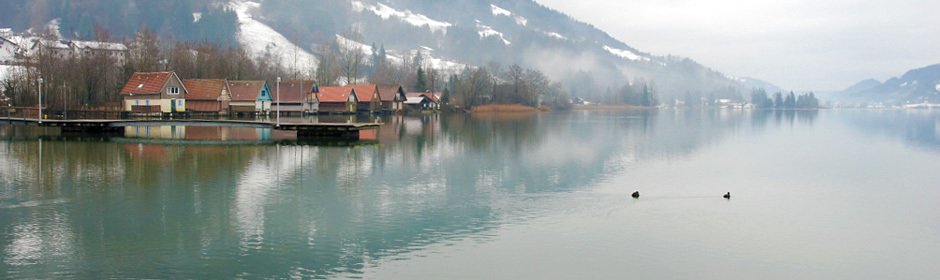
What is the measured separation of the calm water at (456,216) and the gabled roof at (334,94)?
5972 centimetres

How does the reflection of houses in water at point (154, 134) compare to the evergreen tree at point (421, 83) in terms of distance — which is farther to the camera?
the evergreen tree at point (421, 83)

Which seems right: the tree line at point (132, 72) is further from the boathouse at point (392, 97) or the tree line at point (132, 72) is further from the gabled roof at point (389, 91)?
the gabled roof at point (389, 91)

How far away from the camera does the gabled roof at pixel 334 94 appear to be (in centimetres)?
9636

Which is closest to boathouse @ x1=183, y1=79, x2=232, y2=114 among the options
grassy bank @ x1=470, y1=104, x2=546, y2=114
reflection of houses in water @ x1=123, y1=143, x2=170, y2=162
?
reflection of houses in water @ x1=123, y1=143, x2=170, y2=162

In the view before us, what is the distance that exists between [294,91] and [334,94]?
8.23 metres

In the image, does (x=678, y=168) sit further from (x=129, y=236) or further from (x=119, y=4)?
(x=119, y=4)

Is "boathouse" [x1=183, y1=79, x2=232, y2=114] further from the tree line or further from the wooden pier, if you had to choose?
the wooden pier

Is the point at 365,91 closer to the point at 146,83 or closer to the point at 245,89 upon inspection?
the point at 245,89

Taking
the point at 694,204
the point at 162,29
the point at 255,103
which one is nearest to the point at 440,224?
the point at 694,204

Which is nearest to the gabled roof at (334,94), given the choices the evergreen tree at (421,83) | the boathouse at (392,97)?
the boathouse at (392,97)

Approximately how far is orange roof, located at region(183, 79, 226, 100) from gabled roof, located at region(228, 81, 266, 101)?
3324 millimetres

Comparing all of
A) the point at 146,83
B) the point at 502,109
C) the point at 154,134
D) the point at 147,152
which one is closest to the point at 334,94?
the point at 146,83

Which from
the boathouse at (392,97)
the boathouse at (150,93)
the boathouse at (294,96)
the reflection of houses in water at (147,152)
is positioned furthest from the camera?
the boathouse at (392,97)

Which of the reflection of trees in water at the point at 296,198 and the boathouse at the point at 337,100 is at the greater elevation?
the boathouse at the point at 337,100
